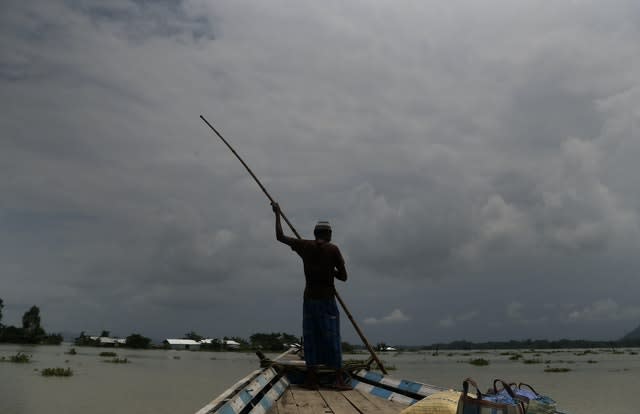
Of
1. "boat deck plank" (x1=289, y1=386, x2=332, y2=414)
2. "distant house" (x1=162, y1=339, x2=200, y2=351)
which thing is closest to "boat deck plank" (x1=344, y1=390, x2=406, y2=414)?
"boat deck plank" (x1=289, y1=386, x2=332, y2=414)

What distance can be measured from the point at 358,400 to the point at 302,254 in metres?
1.91

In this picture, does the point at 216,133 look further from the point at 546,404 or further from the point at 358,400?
the point at 546,404

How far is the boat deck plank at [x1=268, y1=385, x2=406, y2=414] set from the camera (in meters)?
4.29

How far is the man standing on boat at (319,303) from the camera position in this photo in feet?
19.5

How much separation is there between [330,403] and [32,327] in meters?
71.8

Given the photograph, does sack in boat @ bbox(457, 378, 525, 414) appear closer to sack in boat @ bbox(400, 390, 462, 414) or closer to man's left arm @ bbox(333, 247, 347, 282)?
sack in boat @ bbox(400, 390, 462, 414)

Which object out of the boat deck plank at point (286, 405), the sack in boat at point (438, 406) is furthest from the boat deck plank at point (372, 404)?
the sack in boat at point (438, 406)

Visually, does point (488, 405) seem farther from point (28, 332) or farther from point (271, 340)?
point (28, 332)

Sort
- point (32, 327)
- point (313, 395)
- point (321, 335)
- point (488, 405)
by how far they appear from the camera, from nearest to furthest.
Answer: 1. point (488, 405)
2. point (313, 395)
3. point (321, 335)
4. point (32, 327)

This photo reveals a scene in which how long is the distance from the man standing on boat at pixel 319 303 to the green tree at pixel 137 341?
64047mm

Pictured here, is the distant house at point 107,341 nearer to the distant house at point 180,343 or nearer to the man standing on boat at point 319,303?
the distant house at point 180,343

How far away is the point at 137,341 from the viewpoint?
6400cm

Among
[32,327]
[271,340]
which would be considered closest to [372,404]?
[271,340]

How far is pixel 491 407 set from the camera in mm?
2678
